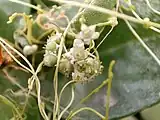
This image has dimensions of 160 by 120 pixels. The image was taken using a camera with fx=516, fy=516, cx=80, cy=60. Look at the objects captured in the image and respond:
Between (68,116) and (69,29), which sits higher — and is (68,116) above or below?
below

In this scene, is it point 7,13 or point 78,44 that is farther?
point 7,13

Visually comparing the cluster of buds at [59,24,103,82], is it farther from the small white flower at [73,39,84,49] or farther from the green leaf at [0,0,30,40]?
the green leaf at [0,0,30,40]

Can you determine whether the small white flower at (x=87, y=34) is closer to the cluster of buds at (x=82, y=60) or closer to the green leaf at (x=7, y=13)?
the cluster of buds at (x=82, y=60)

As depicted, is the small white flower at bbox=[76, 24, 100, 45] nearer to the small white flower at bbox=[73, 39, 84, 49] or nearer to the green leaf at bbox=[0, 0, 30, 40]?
the small white flower at bbox=[73, 39, 84, 49]

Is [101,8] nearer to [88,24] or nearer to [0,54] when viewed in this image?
[88,24]

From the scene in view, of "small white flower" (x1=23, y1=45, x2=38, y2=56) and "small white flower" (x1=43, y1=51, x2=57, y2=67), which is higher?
"small white flower" (x1=23, y1=45, x2=38, y2=56)

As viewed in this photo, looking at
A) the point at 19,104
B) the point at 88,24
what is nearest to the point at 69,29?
the point at 88,24

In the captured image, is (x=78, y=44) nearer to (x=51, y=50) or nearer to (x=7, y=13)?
(x=51, y=50)

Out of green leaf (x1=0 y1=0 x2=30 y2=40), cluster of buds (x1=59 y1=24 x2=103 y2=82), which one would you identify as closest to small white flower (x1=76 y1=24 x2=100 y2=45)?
cluster of buds (x1=59 y1=24 x2=103 y2=82)

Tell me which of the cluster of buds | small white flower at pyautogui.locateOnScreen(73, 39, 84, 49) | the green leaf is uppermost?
the green leaf

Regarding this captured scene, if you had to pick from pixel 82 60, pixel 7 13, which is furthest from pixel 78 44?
pixel 7 13

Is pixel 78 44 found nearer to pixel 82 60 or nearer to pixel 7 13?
pixel 82 60
